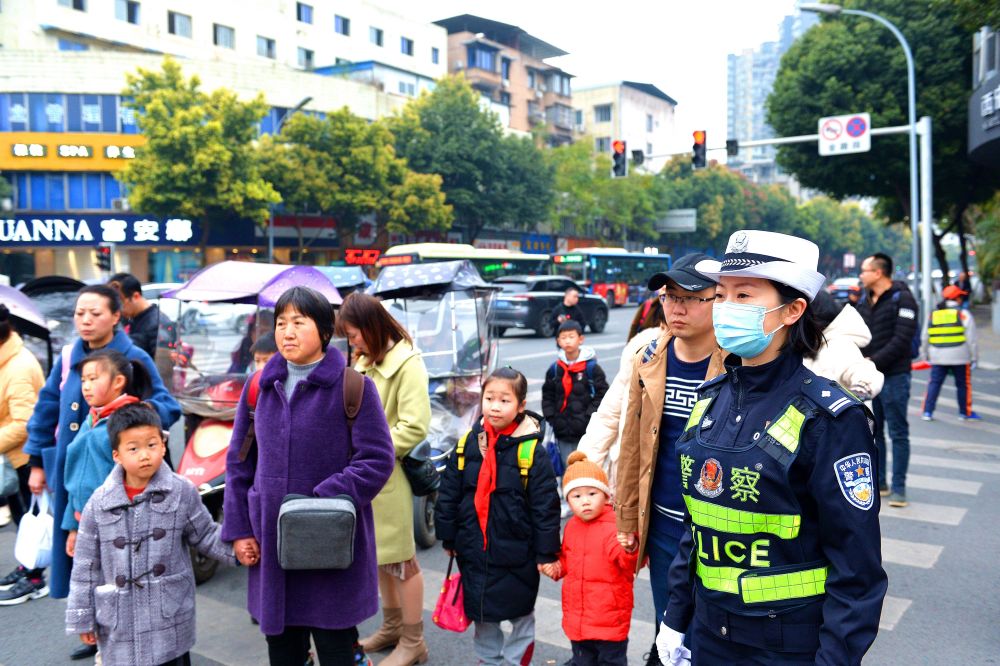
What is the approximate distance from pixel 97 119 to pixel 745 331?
38.7 metres

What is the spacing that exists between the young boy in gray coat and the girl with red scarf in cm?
102

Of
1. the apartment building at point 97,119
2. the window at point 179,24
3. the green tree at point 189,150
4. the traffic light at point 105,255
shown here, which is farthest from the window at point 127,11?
the traffic light at point 105,255

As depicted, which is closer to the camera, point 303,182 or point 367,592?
point 367,592

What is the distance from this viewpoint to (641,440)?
124 inches

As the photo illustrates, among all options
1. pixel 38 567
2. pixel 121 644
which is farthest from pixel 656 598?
pixel 38 567

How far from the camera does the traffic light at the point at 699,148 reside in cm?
1906

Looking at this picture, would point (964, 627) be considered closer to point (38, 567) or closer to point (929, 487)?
point (929, 487)

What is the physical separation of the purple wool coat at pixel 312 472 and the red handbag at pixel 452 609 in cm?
64

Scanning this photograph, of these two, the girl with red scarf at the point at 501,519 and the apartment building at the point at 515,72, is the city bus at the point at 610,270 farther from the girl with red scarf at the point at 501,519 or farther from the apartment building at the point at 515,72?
the girl with red scarf at the point at 501,519

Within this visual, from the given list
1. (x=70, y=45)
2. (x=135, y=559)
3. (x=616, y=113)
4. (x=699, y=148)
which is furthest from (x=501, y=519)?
(x=616, y=113)

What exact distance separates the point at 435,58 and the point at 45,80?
2554 cm

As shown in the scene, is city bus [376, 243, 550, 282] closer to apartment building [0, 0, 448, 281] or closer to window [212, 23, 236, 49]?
apartment building [0, 0, 448, 281]

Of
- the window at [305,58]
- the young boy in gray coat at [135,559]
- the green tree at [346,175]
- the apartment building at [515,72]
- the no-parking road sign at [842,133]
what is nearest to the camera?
the young boy in gray coat at [135,559]

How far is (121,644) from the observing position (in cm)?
337
